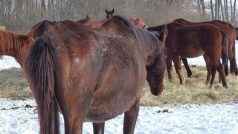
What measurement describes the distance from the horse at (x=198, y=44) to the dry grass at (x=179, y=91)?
32cm

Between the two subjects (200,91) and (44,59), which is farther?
(200,91)

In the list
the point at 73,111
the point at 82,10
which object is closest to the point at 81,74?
the point at 73,111

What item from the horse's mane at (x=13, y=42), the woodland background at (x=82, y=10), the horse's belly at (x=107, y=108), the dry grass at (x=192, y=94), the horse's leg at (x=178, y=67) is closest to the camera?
the horse's belly at (x=107, y=108)

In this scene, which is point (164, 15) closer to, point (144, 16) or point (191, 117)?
point (144, 16)

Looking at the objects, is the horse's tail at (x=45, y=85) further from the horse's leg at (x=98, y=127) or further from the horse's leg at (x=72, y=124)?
the horse's leg at (x=98, y=127)

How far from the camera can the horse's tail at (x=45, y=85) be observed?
263cm

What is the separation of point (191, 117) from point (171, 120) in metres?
0.45

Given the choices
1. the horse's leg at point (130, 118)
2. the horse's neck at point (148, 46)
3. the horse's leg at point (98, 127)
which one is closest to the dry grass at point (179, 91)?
the horse's neck at point (148, 46)

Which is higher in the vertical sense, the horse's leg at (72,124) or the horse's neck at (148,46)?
the horse's neck at (148,46)

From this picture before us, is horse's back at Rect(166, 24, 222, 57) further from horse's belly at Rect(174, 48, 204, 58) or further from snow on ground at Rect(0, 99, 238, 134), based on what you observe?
snow on ground at Rect(0, 99, 238, 134)

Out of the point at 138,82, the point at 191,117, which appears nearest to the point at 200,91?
the point at 191,117

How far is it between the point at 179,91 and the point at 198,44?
198 centimetres

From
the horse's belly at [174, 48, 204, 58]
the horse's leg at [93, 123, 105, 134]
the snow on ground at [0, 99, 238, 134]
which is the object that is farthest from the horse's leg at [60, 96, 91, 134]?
the horse's belly at [174, 48, 204, 58]

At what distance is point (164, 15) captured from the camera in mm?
29391
